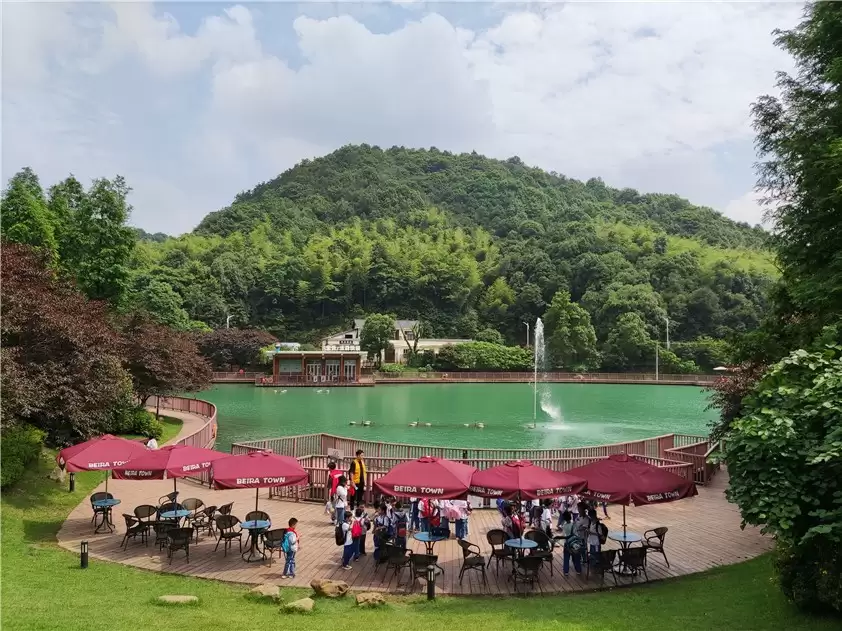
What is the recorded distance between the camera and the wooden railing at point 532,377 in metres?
70.2

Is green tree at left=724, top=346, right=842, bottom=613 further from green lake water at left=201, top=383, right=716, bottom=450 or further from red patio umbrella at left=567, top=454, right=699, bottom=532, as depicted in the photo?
green lake water at left=201, top=383, right=716, bottom=450

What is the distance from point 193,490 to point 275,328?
300 feet

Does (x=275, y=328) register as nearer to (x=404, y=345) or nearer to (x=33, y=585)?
(x=404, y=345)

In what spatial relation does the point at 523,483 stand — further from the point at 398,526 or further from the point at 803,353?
Answer: the point at 803,353

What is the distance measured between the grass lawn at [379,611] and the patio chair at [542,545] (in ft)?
3.72

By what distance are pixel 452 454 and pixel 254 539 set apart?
360 inches

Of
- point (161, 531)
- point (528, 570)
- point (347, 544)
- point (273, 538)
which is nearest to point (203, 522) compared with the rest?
point (161, 531)

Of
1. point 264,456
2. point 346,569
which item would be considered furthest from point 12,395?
point 346,569

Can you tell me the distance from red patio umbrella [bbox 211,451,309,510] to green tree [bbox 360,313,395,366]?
6560 centimetres

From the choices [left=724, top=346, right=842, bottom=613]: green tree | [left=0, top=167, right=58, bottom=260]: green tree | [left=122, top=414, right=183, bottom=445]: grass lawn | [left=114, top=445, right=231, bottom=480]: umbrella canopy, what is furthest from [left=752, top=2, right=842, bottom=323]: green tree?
[left=0, top=167, right=58, bottom=260]: green tree

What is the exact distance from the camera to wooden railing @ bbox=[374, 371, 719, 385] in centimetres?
7019

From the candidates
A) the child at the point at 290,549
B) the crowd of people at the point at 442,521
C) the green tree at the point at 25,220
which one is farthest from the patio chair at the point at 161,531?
the green tree at the point at 25,220

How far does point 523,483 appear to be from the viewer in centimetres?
1048

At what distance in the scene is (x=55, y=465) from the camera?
17219mm
